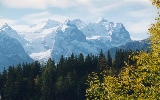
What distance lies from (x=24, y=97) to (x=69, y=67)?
39352mm

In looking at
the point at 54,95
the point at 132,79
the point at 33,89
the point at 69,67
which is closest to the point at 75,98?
the point at 54,95

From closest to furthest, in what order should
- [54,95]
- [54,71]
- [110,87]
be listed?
[110,87], [54,95], [54,71]

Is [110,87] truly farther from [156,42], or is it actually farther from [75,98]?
[75,98]

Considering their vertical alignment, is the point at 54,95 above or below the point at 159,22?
below

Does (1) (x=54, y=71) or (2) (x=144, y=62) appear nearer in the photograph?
(2) (x=144, y=62)

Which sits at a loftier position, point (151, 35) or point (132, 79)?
point (151, 35)

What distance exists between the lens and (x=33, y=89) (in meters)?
144

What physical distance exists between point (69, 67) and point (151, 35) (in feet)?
508

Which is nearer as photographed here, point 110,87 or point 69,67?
point 110,87

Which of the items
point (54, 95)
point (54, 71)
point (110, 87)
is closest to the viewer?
point (110, 87)

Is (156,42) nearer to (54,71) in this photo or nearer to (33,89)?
(33,89)

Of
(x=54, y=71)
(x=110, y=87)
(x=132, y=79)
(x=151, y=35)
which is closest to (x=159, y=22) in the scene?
(x=151, y=35)

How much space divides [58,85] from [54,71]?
24.7 metres

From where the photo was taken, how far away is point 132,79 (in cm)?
1855
